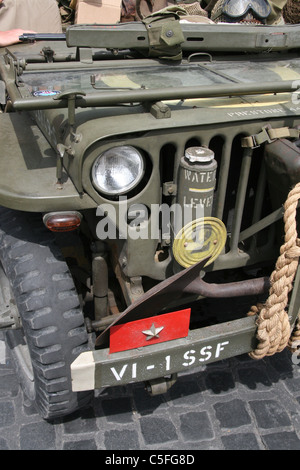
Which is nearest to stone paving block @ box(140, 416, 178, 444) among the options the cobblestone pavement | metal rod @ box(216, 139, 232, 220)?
the cobblestone pavement

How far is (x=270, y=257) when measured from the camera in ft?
8.03

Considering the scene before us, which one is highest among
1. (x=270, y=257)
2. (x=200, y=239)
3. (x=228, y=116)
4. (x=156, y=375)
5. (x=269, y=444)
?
(x=228, y=116)

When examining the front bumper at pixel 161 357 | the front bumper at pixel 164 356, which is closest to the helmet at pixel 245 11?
the front bumper at pixel 164 356

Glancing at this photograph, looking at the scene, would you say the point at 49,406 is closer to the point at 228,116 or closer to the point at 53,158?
the point at 53,158

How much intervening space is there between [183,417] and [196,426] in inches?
3.4

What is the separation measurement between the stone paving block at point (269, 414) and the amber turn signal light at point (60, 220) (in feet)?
4.79

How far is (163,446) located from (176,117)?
5.20 ft

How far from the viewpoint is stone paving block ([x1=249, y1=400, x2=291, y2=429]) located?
256cm

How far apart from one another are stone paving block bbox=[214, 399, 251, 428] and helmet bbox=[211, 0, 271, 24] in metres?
3.19

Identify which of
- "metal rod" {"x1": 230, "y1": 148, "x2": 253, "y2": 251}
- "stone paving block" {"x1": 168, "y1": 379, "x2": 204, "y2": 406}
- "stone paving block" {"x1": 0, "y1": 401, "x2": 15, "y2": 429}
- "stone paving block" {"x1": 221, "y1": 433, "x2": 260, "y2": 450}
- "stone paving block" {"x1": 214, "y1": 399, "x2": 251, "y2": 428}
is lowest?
"stone paving block" {"x1": 168, "y1": 379, "x2": 204, "y2": 406}

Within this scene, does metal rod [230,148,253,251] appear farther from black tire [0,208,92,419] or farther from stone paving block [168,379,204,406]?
stone paving block [168,379,204,406]

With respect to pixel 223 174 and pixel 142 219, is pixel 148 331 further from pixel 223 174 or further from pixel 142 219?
pixel 223 174

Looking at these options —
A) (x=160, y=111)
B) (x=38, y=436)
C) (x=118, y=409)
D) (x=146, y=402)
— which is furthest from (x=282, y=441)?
(x=160, y=111)
